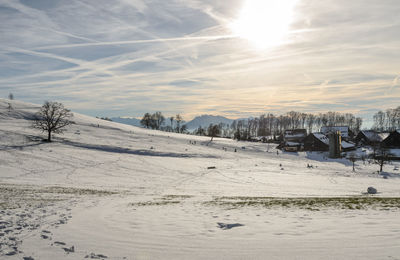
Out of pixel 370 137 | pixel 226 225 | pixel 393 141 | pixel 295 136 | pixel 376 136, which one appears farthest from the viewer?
pixel 295 136

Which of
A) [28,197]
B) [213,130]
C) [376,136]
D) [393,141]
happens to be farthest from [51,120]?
[376,136]

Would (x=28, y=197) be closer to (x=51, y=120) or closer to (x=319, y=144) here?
(x=51, y=120)

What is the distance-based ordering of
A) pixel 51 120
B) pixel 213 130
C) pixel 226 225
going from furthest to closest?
pixel 213 130
pixel 51 120
pixel 226 225

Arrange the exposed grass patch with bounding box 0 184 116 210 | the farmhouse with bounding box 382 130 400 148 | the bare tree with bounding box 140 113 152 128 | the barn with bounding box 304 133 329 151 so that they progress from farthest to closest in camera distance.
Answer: the bare tree with bounding box 140 113 152 128 → the barn with bounding box 304 133 329 151 → the farmhouse with bounding box 382 130 400 148 → the exposed grass patch with bounding box 0 184 116 210

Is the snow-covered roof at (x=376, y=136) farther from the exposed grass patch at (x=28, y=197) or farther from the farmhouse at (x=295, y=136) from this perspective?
the exposed grass patch at (x=28, y=197)

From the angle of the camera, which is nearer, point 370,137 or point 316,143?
point 316,143

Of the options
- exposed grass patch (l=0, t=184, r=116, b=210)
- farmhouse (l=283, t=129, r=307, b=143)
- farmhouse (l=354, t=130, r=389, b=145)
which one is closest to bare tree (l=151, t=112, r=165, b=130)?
farmhouse (l=283, t=129, r=307, b=143)

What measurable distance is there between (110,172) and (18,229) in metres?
27.8

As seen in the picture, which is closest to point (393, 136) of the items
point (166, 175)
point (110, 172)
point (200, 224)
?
point (166, 175)

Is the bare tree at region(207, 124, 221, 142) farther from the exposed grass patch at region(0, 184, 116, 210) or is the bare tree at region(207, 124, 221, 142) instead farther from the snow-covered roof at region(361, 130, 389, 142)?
the exposed grass patch at region(0, 184, 116, 210)

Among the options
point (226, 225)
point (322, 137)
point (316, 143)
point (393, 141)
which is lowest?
point (226, 225)

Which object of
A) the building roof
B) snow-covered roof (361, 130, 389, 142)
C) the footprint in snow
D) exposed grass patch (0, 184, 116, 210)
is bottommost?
exposed grass patch (0, 184, 116, 210)

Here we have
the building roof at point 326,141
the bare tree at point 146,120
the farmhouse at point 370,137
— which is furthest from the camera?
the bare tree at point 146,120

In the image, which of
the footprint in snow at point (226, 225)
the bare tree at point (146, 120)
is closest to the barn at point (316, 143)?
the footprint in snow at point (226, 225)
